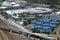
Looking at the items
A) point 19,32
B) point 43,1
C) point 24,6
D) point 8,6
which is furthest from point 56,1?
point 19,32

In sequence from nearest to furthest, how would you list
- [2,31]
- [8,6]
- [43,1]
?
1. [2,31]
2. [8,6]
3. [43,1]

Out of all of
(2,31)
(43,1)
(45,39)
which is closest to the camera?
(45,39)

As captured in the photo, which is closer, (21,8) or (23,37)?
(23,37)

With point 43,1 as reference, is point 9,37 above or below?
above

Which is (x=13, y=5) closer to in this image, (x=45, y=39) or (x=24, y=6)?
(x=24, y=6)

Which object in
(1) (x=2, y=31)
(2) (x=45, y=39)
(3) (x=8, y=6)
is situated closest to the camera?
(2) (x=45, y=39)

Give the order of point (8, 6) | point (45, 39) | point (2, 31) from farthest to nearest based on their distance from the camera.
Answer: point (8, 6)
point (2, 31)
point (45, 39)

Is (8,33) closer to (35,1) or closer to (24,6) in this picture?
(24,6)

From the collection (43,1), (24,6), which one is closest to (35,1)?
(43,1)

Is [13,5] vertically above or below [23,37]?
below
